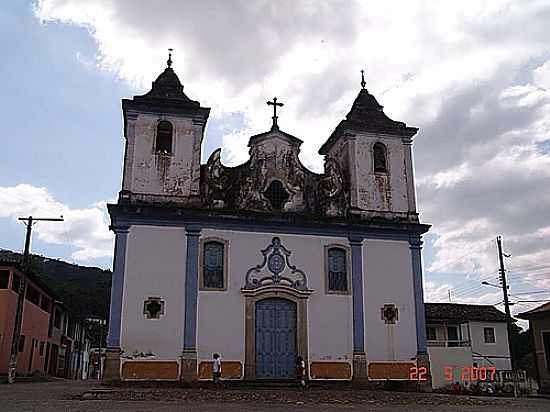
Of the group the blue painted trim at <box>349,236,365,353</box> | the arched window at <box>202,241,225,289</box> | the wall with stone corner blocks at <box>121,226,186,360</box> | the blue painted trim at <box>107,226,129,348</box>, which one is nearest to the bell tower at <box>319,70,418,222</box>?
the blue painted trim at <box>349,236,365,353</box>

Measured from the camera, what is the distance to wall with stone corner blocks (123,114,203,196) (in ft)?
64.3

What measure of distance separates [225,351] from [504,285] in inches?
604

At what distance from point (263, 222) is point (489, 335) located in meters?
23.5

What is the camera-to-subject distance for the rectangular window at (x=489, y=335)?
37.3 m

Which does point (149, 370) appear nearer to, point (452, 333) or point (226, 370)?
point (226, 370)

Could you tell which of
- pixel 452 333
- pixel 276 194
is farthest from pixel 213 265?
pixel 452 333

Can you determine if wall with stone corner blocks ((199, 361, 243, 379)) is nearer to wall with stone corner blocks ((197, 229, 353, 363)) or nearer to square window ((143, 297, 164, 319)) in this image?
wall with stone corner blocks ((197, 229, 353, 363))

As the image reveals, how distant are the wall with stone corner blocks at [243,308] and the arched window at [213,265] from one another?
10.0 inches

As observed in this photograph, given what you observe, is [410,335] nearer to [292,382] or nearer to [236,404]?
[292,382]

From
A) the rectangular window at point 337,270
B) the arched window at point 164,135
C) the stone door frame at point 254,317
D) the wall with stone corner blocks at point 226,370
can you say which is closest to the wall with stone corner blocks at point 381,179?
the rectangular window at point 337,270

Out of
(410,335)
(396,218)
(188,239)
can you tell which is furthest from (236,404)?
(396,218)

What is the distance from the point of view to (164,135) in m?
20.4

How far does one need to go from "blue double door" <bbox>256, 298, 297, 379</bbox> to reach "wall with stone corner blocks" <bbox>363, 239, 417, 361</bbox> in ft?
8.24

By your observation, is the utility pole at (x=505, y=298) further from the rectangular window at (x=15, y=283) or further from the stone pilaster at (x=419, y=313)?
the rectangular window at (x=15, y=283)
